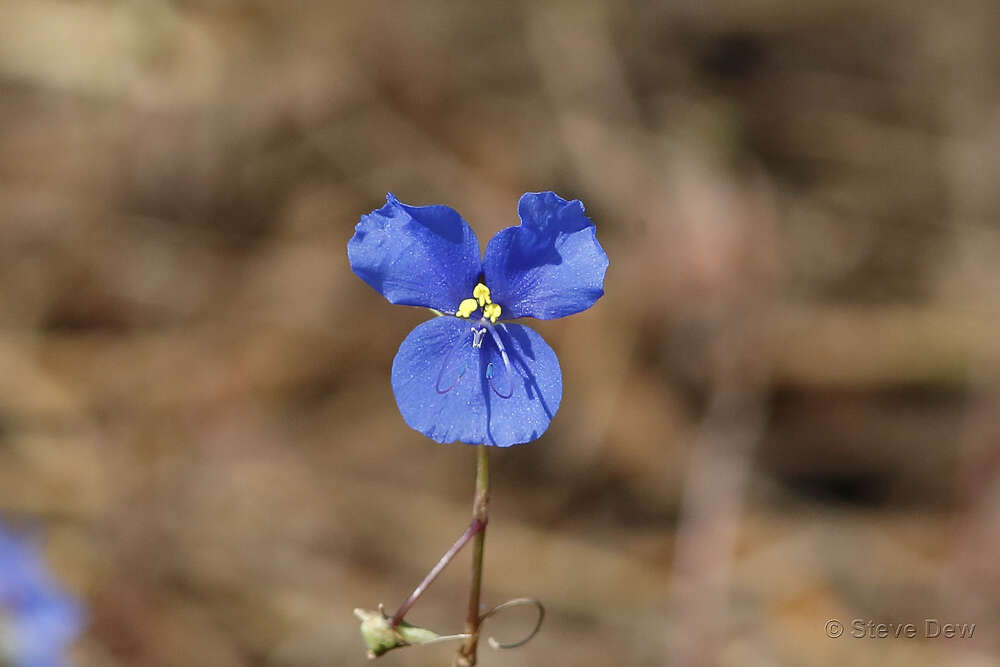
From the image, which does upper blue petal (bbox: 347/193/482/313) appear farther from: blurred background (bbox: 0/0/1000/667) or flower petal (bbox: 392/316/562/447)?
blurred background (bbox: 0/0/1000/667)

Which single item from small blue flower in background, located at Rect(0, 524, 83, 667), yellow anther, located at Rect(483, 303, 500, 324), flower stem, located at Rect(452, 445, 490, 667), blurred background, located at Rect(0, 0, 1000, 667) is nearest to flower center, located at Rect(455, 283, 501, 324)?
yellow anther, located at Rect(483, 303, 500, 324)

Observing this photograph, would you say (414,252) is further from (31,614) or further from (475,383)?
(31,614)

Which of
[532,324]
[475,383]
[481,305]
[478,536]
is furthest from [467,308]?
[532,324]

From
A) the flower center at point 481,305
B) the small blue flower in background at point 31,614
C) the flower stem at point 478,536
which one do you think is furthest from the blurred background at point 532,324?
the flower stem at point 478,536

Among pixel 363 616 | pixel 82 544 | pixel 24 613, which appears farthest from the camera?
pixel 82 544

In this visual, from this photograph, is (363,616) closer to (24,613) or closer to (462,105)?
(24,613)

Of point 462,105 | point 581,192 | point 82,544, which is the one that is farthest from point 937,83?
point 82,544

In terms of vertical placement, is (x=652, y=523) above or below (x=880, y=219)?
below

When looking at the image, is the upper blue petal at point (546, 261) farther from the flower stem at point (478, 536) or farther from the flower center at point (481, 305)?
the flower stem at point (478, 536)

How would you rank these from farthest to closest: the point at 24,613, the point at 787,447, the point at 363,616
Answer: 1. the point at 787,447
2. the point at 24,613
3. the point at 363,616
